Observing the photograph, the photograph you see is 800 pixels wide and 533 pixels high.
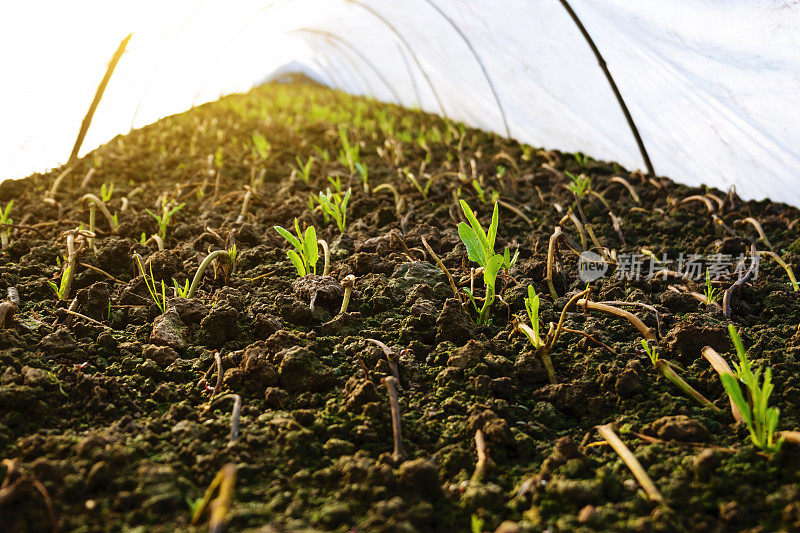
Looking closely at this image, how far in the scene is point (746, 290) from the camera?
195 cm

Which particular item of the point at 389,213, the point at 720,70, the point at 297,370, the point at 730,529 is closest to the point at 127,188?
the point at 389,213

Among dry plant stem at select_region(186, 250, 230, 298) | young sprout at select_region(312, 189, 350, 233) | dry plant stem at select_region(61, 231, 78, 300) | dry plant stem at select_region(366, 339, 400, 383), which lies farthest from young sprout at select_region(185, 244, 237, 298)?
dry plant stem at select_region(366, 339, 400, 383)

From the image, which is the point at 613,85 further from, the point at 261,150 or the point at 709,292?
the point at 261,150

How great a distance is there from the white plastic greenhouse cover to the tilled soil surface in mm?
532

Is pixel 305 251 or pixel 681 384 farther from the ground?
pixel 305 251

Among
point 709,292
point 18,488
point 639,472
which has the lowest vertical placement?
point 639,472

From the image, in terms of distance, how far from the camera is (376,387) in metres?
1.39

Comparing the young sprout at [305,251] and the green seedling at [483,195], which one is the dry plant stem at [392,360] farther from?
the green seedling at [483,195]

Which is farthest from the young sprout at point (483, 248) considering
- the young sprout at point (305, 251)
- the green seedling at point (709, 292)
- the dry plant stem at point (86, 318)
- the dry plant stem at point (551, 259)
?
the dry plant stem at point (86, 318)

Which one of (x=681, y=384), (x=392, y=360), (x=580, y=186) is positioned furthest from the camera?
(x=580, y=186)

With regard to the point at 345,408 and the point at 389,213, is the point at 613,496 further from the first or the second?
the point at 389,213

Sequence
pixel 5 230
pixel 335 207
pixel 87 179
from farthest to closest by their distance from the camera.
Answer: pixel 87 179 → pixel 335 207 → pixel 5 230

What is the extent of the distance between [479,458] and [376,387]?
34 centimetres

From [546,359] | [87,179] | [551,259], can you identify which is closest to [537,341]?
[546,359]
